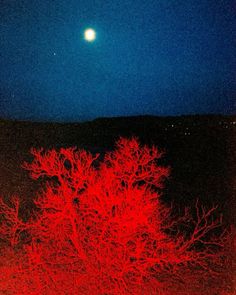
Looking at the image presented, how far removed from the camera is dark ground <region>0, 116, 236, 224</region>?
20000 millimetres

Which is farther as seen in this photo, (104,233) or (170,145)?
(170,145)

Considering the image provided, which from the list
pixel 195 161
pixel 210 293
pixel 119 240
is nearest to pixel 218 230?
pixel 210 293

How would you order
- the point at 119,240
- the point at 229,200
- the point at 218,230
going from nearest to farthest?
the point at 119,240
the point at 218,230
the point at 229,200

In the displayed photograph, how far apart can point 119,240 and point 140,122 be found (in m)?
37.1

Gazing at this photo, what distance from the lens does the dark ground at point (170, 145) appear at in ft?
65.6

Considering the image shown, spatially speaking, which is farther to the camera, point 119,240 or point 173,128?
point 173,128

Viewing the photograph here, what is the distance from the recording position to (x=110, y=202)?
6.50 m

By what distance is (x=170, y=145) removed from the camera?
3550cm

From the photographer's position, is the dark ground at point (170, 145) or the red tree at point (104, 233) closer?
the red tree at point (104, 233)

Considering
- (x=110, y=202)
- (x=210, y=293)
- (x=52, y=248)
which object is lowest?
(x=210, y=293)

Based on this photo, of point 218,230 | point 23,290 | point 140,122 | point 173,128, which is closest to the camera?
point 23,290

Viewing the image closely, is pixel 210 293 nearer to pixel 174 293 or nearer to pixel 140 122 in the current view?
pixel 174 293

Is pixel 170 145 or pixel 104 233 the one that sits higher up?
pixel 170 145

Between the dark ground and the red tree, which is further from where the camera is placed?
the dark ground
